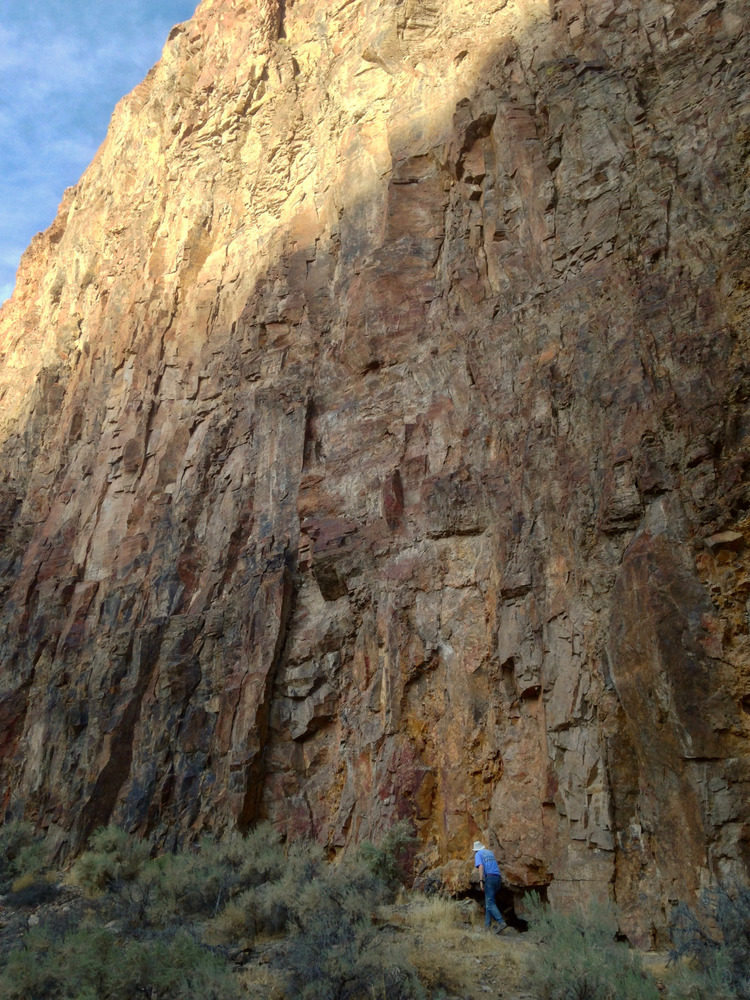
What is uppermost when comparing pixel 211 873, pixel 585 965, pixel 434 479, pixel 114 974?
pixel 434 479

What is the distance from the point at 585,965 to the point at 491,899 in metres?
2.75

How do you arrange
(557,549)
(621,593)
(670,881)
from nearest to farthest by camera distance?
(670,881) → (621,593) → (557,549)

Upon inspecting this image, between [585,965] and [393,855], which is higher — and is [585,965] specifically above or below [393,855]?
below

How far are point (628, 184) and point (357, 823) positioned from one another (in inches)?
403

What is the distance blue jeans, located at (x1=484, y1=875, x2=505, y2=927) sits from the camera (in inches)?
349

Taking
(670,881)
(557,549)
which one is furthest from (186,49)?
(670,881)

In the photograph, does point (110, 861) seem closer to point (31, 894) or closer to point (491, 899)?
point (31, 894)

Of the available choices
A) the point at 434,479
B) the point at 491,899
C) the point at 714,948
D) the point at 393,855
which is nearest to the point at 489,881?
the point at 491,899

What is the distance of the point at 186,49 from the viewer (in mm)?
26703

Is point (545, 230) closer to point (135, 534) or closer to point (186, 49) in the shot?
point (135, 534)

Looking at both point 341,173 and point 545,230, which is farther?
point 341,173

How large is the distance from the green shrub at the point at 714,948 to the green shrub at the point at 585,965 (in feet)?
1.04

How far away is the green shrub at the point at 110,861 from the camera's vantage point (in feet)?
41.3

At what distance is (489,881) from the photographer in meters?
9.05
